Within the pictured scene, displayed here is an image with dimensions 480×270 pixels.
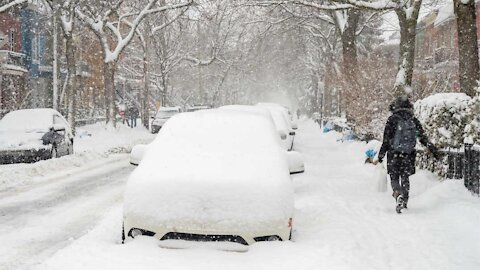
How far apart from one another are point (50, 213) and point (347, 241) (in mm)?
4708

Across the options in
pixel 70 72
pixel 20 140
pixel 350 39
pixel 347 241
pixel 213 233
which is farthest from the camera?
pixel 350 39

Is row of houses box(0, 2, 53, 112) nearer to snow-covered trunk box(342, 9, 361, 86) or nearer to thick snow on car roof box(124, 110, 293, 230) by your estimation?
snow-covered trunk box(342, 9, 361, 86)

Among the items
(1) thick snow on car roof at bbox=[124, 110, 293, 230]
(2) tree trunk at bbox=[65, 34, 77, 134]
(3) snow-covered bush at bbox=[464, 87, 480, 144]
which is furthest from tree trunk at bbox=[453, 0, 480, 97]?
(2) tree trunk at bbox=[65, 34, 77, 134]

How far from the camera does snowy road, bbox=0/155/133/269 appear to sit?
638 centimetres

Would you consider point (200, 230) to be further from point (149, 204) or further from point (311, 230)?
point (311, 230)

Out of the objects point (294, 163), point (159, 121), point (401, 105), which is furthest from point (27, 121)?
point (159, 121)

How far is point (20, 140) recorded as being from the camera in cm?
1571

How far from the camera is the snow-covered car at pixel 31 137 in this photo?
51.0 feet

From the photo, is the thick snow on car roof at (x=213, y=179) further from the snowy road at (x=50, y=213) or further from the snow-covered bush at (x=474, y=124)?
the snow-covered bush at (x=474, y=124)

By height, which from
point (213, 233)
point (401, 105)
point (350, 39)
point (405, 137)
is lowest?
point (213, 233)

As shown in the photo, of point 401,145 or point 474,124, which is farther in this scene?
point 474,124

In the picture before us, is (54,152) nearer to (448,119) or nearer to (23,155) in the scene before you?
(23,155)

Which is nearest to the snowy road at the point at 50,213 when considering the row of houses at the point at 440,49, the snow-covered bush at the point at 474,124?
the snow-covered bush at the point at 474,124

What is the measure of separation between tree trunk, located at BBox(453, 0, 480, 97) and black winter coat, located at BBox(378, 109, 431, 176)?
16.6 feet
